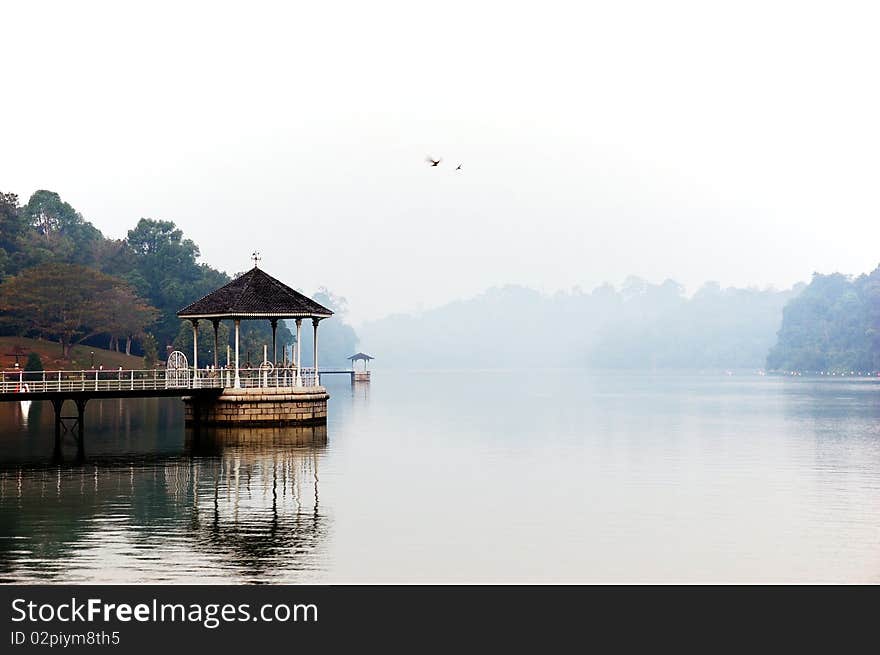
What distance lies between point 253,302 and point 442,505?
995 inches

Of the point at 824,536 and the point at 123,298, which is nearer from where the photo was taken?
the point at 824,536

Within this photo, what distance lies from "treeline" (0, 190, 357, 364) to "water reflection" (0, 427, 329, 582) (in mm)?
70455

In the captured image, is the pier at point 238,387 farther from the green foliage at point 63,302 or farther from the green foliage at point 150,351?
the green foliage at point 150,351

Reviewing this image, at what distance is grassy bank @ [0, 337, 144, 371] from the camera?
10238 cm

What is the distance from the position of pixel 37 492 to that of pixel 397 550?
1382 cm

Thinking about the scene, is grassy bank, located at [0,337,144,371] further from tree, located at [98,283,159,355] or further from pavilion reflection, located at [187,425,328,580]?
pavilion reflection, located at [187,425,328,580]

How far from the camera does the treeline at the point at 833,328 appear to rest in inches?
6777

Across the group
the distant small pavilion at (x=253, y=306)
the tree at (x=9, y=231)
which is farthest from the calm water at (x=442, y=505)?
the tree at (x=9, y=231)

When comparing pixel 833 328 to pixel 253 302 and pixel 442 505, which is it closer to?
pixel 253 302
